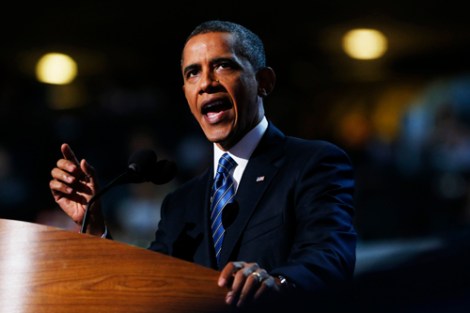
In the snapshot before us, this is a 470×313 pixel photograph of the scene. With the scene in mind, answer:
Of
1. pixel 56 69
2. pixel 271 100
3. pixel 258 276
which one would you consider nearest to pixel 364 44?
pixel 271 100

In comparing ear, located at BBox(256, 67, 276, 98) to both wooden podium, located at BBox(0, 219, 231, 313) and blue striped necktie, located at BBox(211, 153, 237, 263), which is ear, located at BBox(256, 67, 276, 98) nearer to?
blue striped necktie, located at BBox(211, 153, 237, 263)

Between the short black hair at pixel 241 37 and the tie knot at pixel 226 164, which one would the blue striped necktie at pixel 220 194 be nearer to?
the tie knot at pixel 226 164

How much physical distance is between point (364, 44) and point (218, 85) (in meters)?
5.35

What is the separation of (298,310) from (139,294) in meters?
0.74

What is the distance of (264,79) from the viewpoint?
2.11 meters

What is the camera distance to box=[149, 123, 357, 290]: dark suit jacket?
1.72m

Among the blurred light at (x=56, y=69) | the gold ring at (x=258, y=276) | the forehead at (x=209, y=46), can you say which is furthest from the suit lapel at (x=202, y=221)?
the blurred light at (x=56, y=69)

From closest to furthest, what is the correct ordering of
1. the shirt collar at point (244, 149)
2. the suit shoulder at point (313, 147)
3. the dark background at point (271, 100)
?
the suit shoulder at point (313, 147)
the shirt collar at point (244, 149)
the dark background at point (271, 100)

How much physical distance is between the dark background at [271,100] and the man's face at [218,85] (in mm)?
2522

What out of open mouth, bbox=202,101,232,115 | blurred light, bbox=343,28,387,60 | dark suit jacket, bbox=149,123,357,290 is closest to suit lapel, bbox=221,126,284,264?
dark suit jacket, bbox=149,123,357,290

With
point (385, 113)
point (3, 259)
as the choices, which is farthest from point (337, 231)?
point (385, 113)

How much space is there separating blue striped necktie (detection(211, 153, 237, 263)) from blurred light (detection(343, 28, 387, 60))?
207 inches

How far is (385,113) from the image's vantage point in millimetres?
6125

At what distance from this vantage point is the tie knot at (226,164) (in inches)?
80.0
